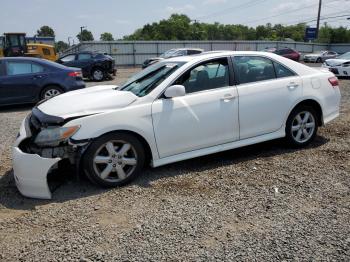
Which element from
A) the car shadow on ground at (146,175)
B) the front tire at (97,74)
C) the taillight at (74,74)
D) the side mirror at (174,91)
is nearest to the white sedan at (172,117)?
the side mirror at (174,91)

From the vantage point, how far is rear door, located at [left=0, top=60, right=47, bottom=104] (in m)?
9.70

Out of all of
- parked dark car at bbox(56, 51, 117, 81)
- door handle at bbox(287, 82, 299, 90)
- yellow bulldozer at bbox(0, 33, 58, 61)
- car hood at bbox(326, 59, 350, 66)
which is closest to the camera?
door handle at bbox(287, 82, 299, 90)

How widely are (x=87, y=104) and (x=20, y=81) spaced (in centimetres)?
631

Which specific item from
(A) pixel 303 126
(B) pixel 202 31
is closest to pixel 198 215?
(A) pixel 303 126

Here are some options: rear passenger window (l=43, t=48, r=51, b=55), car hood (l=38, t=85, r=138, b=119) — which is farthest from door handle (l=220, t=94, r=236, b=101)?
rear passenger window (l=43, t=48, r=51, b=55)

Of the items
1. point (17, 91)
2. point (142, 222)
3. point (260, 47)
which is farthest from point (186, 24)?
point (142, 222)

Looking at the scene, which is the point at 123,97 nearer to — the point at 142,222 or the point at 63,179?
the point at 63,179

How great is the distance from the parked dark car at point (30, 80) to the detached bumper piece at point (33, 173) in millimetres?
6290

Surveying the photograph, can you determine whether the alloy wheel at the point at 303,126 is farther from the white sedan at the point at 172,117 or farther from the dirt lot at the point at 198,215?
the dirt lot at the point at 198,215

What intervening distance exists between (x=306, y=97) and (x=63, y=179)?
353cm

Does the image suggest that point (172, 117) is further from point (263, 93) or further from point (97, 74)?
point (97, 74)

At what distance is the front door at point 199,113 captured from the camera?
4.45m

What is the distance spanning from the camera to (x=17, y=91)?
9.79m

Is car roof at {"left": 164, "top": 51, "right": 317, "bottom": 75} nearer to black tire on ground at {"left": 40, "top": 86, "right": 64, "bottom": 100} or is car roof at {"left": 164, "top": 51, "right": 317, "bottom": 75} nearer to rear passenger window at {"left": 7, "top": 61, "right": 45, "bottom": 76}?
black tire on ground at {"left": 40, "top": 86, "right": 64, "bottom": 100}
